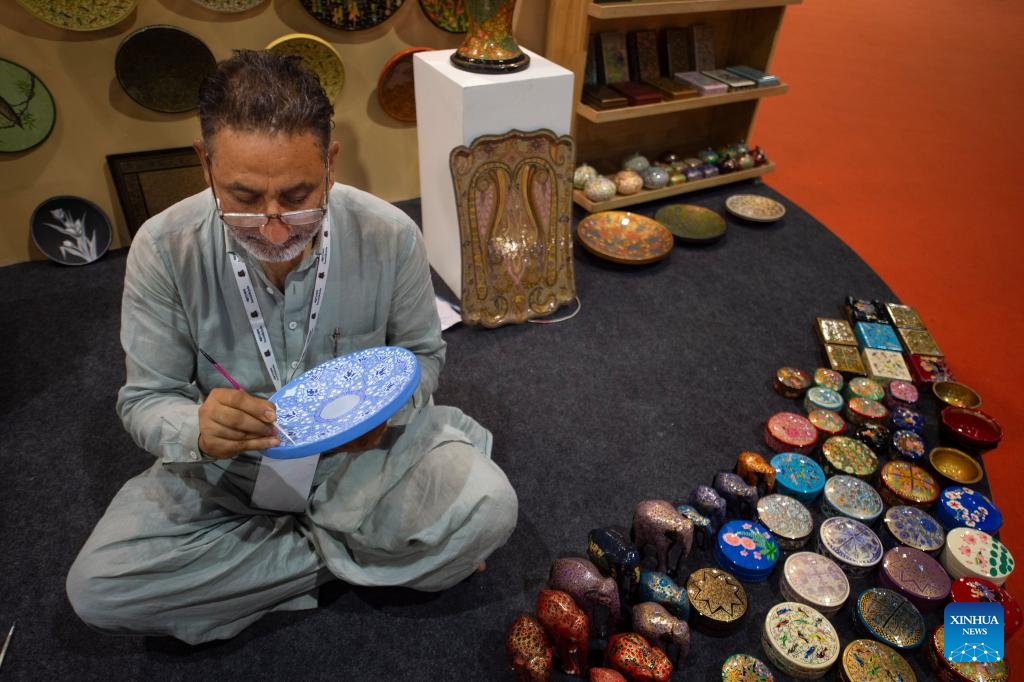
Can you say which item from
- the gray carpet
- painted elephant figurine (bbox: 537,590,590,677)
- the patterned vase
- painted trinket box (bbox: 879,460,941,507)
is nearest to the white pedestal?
the patterned vase

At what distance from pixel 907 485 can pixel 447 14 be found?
2443mm

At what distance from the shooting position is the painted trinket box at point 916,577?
157cm

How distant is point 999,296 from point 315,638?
306 centimetres

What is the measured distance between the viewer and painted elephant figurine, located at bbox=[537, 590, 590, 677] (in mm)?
1352

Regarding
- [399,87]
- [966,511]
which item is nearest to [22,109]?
[399,87]

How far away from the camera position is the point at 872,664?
1.43 metres

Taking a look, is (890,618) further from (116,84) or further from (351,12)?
(116,84)

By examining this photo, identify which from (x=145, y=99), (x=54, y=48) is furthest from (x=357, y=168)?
(x=54, y=48)

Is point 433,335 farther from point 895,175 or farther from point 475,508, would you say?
point 895,175

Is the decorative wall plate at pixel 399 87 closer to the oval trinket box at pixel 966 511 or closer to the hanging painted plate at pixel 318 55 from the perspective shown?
the hanging painted plate at pixel 318 55

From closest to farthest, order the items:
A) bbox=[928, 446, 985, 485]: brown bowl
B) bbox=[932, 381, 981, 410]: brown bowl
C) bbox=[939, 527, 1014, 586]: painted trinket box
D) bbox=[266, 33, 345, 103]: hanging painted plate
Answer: bbox=[939, 527, 1014, 586]: painted trinket box → bbox=[928, 446, 985, 485]: brown bowl → bbox=[932, 381, 981, 410]: brown bowl → bbox=[266, 33, 345, 103]: hanging painted plate

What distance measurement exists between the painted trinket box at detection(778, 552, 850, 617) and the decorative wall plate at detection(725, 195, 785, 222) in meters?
2.01

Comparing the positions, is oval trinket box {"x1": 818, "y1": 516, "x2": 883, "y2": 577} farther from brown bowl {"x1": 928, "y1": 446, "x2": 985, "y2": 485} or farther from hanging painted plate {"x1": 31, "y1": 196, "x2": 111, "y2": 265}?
hanging painted plate {"x1": 31, "y1": 196, "x2": 111, "y2": 265}

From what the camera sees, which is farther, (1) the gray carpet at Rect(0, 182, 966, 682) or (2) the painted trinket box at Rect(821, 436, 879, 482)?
(2) the painted trinket box at Rect(821, 436, 879, 482)
